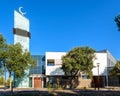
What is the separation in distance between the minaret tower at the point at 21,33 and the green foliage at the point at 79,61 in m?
8.24

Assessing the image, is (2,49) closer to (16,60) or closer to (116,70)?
(16,60)

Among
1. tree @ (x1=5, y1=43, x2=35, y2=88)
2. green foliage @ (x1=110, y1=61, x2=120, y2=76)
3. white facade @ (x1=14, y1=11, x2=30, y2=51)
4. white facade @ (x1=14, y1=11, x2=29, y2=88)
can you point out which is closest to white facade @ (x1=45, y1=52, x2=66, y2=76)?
white facade @ (x1=14, y1=11, x2=29, y2=88)

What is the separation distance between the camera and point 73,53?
213 feet

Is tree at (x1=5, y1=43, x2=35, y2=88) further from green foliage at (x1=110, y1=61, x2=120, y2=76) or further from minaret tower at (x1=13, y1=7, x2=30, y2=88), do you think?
green foliage at (x1=110, y1=61, x2=120, y2=76)

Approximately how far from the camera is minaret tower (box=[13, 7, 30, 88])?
210 ft

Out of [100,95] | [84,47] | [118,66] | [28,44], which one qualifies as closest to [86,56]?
[84,47]

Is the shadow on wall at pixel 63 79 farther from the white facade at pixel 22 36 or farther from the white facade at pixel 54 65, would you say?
A: the white facade at pixel 22 36

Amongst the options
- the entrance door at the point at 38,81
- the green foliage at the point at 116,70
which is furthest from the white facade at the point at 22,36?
the green foliage at the point at 116,70

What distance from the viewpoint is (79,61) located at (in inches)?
2518

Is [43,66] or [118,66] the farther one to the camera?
[43,66]

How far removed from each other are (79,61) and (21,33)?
41.6 ft

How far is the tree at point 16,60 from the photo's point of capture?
2095 inches

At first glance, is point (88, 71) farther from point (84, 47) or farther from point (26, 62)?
point (26, 62)

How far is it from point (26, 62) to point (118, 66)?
21015mm
